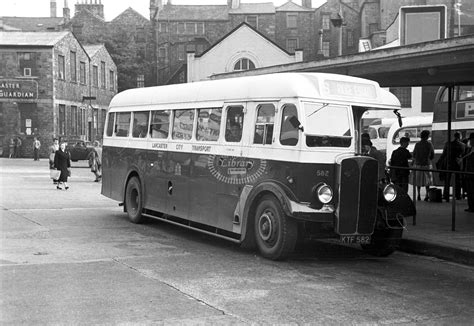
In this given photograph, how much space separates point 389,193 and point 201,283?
3.46m

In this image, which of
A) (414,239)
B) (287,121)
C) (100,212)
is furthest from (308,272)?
(100,212)

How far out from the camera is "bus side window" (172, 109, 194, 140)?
35.9 feet

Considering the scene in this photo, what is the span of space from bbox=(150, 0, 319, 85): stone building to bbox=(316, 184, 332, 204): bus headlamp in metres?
65.8

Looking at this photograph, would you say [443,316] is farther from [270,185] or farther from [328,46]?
[328,46]

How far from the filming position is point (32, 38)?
46656mm

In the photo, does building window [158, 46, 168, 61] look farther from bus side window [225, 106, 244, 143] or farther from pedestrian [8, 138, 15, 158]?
bus side window [225, 106, 244, 143]

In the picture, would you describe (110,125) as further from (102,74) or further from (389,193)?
(102,74)

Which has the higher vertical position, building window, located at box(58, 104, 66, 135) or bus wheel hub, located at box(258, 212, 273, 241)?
building window, located at box(58, 104, 66, 135)

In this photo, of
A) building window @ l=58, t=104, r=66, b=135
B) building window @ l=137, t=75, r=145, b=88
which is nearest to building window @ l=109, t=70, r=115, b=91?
building window @ l=137, t=75, r=145, b=88

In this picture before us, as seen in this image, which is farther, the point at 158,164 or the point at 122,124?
the point at 122,124

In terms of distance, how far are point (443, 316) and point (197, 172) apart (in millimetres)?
5412

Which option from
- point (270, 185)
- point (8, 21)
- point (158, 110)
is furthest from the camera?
point (8, 21)

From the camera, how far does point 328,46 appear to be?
7312cm

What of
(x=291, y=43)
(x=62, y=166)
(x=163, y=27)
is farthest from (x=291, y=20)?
(x=62, y=166)
